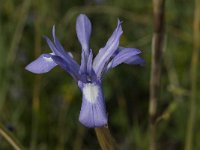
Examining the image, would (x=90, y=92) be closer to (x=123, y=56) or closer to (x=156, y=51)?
(x=123, y=56)

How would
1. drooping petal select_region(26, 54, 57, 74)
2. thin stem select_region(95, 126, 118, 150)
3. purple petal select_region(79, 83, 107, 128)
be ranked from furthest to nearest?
drooping petal select_region(26, 54, 57, 74) → thin stem select_region(95, 126, 118, 150) → purple petal select_region(79, 83, 107, 128)

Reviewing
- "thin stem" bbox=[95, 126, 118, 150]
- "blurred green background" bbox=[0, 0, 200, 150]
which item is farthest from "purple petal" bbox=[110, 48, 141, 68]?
"blurred green background" bbox=[0, 0, 200, 150]

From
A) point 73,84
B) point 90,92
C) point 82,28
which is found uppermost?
point 82,28

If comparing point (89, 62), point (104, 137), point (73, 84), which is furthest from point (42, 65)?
point (73, 84)

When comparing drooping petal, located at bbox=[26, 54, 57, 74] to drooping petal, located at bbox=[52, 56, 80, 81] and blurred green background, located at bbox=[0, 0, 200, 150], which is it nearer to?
drooping petal, located at bbox=[52, 56, 80, 81]

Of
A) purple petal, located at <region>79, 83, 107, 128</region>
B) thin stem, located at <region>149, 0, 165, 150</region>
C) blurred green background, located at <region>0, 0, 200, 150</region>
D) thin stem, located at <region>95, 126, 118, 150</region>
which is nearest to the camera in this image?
purple petal, located at <region>79, 83, 107, 128</region>

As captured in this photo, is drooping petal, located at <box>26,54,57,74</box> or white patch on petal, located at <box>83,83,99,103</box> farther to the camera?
drooping petal, located at <box>26,54,57,74</box>

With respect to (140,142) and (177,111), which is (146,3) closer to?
(177,111)

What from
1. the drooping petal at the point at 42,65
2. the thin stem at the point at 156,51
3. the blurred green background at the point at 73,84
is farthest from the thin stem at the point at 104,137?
the blurred green background at the point at 73,84
